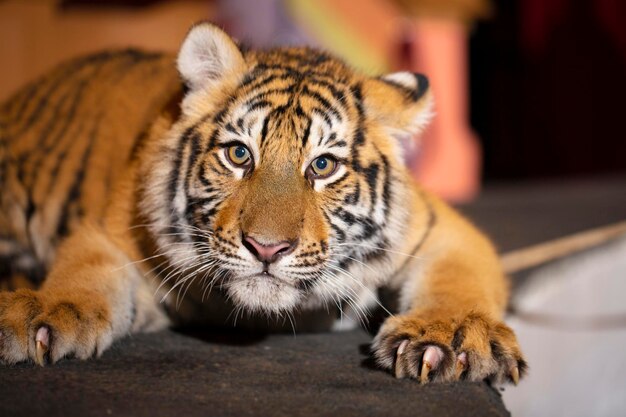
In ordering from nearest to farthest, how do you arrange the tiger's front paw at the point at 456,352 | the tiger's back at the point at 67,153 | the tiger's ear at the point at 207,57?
the tiger's front paw at the point at 456,352 → the tiger's ear at the point at 207,57 → the tiger's back at the point at 67,153

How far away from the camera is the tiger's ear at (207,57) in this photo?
1729 millimetres

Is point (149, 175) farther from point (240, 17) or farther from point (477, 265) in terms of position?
point (240, 17)

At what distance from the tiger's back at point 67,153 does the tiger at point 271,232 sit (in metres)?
0.02

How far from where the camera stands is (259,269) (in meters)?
1.47

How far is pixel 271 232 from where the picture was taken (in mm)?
1434

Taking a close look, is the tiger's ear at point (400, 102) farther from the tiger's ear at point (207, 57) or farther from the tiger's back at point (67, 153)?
the tiger's back at point (67, 153)

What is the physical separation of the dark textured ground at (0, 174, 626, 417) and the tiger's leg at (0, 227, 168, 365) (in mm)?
32

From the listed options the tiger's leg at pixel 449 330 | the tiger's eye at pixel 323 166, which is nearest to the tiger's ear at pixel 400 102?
the tiger's eye at pixel 323 166

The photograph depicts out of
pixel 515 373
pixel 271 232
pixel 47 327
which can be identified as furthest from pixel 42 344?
pixel 515 373

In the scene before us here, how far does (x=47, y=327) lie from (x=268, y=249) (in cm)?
44

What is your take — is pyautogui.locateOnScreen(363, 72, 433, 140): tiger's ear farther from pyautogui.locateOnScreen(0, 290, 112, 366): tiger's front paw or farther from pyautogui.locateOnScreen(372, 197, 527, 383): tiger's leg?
pyautogui.locateOnScreen(0, 290, 112, 366): tiger's front paw

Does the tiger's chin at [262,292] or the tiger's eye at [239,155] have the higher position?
the tiger's eye at [239,155]

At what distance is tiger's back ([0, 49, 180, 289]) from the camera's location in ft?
7.03

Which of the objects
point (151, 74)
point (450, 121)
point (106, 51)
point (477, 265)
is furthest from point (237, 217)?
point (450, 121)
